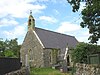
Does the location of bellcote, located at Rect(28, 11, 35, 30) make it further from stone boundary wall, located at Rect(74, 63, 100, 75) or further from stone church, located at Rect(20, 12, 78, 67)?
stone boundary wall, located at Rect(74, 63, 100, 75)

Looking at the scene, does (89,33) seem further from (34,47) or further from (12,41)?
(12,41)

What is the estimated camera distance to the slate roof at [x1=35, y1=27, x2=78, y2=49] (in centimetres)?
6525

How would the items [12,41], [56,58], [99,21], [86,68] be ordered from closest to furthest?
1. [86,68]
2. [99,21]
3. [56,58]
4. [12,41]

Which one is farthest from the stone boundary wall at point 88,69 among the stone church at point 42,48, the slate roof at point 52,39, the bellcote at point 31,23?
the bellcote at point 31,23

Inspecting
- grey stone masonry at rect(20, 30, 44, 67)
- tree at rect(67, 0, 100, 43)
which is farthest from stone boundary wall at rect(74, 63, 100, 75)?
grey stone masonry at rect(20, 30, 44, 67)

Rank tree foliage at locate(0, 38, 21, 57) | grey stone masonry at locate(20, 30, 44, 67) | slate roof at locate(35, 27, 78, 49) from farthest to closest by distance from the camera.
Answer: tree foliage at locate(0, 38, 21, 57) → slate roof at locate(35, 27, 78, 49) → grey stone masonry at locate(20, 30, 44, 67)

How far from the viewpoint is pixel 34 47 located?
217 ft

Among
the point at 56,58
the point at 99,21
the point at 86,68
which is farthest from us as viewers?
the point at 56,58

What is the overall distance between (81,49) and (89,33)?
10.4 m

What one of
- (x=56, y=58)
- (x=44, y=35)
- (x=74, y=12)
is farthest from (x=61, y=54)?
(x=74, y=12)

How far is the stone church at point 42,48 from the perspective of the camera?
6438 centimetres

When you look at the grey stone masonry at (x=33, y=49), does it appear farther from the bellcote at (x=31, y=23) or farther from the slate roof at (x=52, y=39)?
the slate roof at (x=52, y=39)

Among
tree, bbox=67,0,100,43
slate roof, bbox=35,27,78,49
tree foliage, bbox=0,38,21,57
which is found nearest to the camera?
tree, bbox=67,0,100,43

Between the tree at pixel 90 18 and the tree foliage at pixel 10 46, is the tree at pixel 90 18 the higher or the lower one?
the lower one
